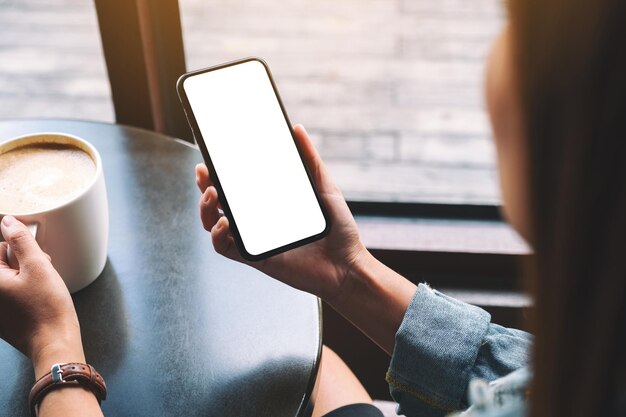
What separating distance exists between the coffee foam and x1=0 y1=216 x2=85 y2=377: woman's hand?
31 millimetres

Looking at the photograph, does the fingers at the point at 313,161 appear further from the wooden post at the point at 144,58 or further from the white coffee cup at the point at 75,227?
the wooden post at the point at 144,58

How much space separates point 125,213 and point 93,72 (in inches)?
36.3

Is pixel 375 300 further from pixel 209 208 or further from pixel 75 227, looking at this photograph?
pixel 75 227

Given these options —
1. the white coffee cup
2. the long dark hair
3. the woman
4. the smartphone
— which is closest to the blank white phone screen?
the smartphone

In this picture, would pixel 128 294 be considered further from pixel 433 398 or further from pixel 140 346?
pixel 433 398

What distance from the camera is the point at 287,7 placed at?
5.27 ft

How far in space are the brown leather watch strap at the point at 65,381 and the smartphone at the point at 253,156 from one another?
0.17 m

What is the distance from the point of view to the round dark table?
590 mm

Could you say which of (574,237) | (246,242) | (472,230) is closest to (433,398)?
(246,242)

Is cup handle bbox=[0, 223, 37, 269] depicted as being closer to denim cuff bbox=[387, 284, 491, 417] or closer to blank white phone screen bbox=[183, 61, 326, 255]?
blank white phone screen bbox=[183, 61, 326, 255]

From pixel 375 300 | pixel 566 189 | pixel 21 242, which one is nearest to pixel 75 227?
pixel 21 242

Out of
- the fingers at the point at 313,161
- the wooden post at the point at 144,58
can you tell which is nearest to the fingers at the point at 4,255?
the fingers at the point at 313,161

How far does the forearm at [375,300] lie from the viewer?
26.2 inches

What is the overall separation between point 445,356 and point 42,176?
394 millimetres
